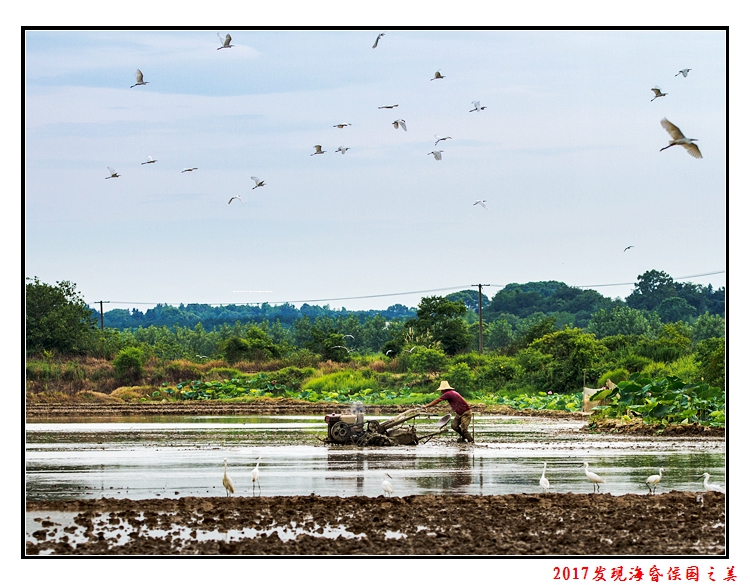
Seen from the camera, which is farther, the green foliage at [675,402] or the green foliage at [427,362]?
the green foliage at [427,362]

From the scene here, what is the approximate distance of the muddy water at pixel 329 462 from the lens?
14.4 metres

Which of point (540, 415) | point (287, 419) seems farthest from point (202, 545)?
point (540, 415)

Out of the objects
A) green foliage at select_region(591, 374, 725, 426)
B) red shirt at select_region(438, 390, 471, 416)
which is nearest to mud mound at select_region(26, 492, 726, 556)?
red shirt at select_region(438, 390, 471, 416)

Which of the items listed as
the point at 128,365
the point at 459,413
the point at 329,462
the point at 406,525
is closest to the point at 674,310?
the point at 128,365

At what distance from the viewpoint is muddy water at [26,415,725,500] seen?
47.2ft

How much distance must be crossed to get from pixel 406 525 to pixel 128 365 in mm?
38543

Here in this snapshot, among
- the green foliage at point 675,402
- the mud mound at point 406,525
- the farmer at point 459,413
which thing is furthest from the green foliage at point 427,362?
the mud mound at point 406,525

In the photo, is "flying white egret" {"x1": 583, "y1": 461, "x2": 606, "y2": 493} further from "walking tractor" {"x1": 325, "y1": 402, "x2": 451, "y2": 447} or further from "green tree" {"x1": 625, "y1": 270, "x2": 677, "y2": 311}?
"green tree" {"x1": 625, "y1": 270, "x2": 677, "y2": 311}

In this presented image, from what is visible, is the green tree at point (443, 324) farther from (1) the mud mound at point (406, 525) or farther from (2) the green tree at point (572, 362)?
(1) the mud mound at point (406, 525)

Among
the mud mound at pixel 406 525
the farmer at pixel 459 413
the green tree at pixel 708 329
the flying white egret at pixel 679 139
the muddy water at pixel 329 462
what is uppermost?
the flying white egret at pixel 679 139

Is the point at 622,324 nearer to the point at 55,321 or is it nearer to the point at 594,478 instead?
the point at 55,321

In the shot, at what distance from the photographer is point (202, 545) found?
1055 cm

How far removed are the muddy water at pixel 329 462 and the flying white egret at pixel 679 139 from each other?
4.82 metres

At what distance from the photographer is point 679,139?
15.5 m
